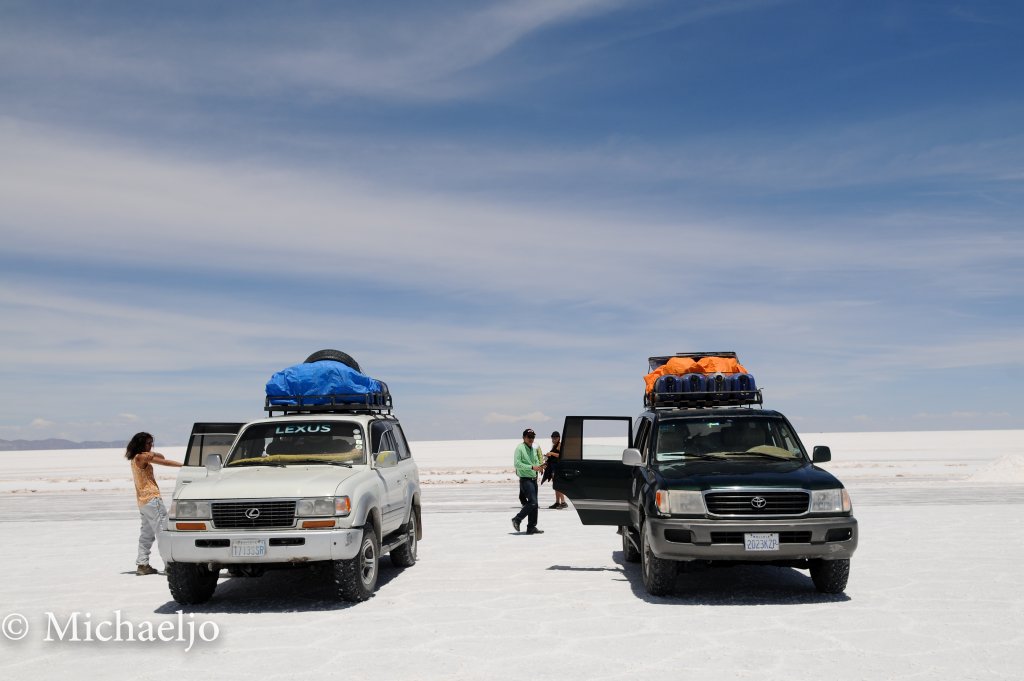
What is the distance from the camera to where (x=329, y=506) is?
9211 mm

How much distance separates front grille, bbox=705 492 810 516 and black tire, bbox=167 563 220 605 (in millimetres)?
5242

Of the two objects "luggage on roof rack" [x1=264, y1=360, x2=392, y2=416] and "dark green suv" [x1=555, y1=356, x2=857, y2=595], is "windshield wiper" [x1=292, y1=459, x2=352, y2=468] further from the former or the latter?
"dark green suv" [x1=555, y1=356, x2=857, y2=595]

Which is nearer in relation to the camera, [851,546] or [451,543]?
[851,546]

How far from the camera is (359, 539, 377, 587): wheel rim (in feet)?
31.9

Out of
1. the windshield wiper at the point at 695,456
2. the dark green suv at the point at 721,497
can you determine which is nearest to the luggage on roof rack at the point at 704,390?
the dark green suv at the point at 721,497

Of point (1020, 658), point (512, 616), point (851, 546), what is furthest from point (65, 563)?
point (1020, 658)

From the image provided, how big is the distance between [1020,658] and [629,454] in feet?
13.5

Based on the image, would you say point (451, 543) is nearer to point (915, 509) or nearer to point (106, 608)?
point (106, 608)

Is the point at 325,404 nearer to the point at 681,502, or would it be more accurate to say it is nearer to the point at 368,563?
the point at 368,563

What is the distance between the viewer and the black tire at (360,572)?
9.35 meters

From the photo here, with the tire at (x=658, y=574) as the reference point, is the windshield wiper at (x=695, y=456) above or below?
above

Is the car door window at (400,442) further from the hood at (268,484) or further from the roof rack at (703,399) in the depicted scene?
the roof rack at (703,399)

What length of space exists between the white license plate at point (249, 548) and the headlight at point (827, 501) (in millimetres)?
5445

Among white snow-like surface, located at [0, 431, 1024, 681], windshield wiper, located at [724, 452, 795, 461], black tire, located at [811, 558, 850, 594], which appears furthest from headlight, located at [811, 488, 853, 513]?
windshield wiper, located at [724, 452, 795, 461]
